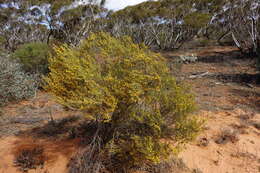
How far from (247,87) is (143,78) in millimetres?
6758

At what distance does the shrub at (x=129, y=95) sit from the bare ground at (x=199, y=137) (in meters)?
1.11

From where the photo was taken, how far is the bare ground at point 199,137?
132 inches

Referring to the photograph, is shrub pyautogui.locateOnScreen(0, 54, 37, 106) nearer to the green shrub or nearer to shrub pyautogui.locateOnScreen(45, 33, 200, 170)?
the green shrub

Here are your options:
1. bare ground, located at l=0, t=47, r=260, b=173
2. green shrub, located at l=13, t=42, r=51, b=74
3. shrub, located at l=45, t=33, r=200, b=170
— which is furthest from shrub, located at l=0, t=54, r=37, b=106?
shrub, located at l=45, t=33, r=200, b=170

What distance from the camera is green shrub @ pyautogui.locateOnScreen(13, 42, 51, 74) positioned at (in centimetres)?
792

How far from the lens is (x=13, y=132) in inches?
166

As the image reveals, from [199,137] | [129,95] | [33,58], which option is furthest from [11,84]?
[199,137]

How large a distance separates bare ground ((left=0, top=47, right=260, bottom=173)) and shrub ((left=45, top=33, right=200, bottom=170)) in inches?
43.9

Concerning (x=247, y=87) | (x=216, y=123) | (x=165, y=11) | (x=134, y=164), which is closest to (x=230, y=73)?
(x=247, y=87)

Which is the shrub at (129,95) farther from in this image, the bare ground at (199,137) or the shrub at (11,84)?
the shrub at (11,84)

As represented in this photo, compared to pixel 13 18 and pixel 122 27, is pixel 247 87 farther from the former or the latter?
Answer: pixel 13 18

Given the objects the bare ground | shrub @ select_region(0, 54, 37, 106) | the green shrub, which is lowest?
the bare ground

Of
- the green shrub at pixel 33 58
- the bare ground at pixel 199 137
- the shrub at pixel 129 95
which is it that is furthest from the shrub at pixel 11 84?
the shrub at pixel 129 95

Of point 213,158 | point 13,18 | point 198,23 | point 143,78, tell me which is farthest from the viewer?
point 13,18
